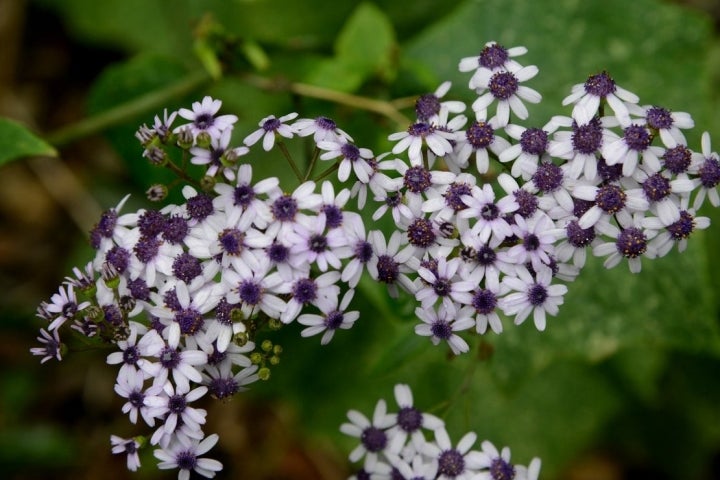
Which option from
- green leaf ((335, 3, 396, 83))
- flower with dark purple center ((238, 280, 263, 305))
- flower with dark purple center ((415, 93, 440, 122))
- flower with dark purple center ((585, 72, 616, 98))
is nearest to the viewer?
flower with dark purple center ((238, 280, 263, 305))

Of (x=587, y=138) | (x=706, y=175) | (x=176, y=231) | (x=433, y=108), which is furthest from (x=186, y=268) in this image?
(x=706, y=175)

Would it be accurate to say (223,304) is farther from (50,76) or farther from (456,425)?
(50,76)

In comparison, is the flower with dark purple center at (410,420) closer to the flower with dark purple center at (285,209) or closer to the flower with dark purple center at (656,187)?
the flower with dark purple center at (285,209)

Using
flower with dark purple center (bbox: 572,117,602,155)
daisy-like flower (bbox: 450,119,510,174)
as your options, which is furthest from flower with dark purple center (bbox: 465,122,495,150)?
flower with dark purple center (bbox: 572,117,602,155)

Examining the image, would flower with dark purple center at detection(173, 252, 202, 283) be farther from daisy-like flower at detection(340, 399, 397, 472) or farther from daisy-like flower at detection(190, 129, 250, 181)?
daisy-like flower at detection(340, 399, 397, 472)

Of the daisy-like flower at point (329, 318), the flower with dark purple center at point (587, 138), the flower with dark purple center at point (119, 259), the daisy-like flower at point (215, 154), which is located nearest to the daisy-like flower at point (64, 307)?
the flower with dark purple center at point (119, 259)
